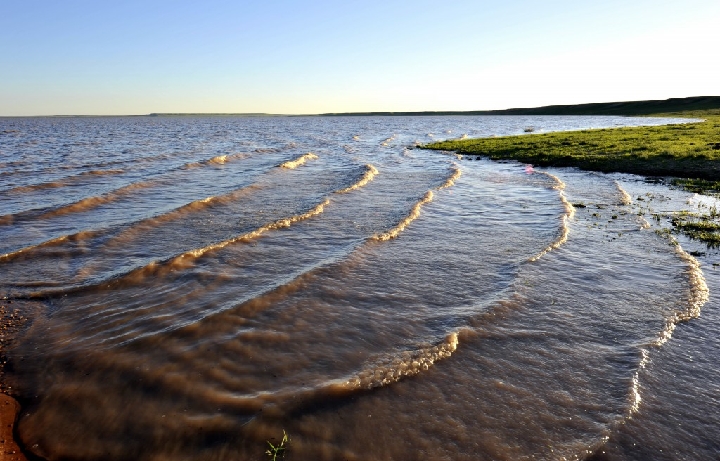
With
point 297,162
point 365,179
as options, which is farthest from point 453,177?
point 297,162

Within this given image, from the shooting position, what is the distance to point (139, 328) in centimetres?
778

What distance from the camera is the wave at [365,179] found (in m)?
21.7

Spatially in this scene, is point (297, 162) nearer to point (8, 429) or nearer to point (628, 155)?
point (628, 155)

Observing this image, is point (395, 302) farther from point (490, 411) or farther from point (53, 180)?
point (53, 180)

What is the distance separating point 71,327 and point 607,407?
27.8ft

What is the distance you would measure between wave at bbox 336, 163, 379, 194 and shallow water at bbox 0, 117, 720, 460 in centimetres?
512

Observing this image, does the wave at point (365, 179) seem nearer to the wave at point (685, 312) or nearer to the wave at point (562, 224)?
the wave at point (562, 224)

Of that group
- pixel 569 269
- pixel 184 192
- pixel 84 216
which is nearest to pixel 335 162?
pixel 184 192

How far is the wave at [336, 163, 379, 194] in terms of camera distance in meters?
21.7

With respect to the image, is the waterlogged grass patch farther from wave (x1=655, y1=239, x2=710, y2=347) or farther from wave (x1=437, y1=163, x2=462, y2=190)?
wave (x1=437, y1=163, x2=462, y2=190)

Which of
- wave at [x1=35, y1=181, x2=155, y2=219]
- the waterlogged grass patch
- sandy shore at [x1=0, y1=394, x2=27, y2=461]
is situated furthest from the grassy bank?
sandy shore at [x1=0, y1=394, x2=27, y2=461]

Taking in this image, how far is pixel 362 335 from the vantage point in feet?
24.7

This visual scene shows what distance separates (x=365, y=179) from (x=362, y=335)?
17906mm

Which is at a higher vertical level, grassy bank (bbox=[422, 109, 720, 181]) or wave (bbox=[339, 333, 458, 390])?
grassy bank (bbox=[422, 109, 720, 181])
